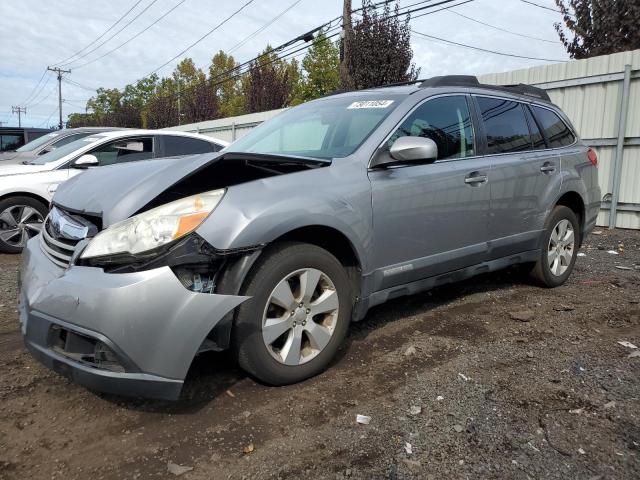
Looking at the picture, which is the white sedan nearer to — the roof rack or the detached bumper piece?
the roof rack

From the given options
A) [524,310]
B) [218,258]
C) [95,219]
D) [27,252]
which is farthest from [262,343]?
[524,310]

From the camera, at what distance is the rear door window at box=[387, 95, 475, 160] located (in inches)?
141

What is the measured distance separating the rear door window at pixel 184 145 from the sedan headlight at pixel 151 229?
207 inches

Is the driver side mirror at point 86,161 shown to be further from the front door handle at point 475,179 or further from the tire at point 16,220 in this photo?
the front door handle at point 475,179

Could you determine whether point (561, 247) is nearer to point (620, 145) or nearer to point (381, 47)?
point (620, 145)

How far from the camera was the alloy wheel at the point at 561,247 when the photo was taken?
190 inches

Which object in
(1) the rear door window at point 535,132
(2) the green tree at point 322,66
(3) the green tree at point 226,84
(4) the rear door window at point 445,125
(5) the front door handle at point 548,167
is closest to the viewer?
(4) the rear door window at point 445,125

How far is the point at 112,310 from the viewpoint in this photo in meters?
2.23

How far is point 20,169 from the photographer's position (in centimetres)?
681

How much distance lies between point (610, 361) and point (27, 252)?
11.8 ft

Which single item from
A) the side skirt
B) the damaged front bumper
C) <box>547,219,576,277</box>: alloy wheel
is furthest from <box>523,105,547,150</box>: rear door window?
the damaged front bumper

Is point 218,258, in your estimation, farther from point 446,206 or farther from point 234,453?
point 446,206

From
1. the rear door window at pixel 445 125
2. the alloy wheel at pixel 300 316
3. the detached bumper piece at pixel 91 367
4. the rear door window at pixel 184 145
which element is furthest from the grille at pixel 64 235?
the rear door window at pixel 184 145

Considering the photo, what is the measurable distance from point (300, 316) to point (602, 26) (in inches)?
648
